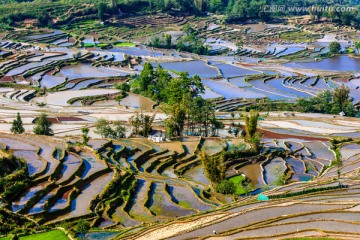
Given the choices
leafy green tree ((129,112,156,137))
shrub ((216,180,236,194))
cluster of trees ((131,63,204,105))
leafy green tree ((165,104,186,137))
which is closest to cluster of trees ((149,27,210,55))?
cluster of trees ((131,63,204,105))

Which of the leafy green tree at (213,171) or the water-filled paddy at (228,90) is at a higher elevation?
the leafy green tree at (213,171)

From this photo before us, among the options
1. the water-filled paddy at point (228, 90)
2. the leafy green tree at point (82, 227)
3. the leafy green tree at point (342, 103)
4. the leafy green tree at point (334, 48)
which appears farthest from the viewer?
the leafy green tree at point (334, 48)

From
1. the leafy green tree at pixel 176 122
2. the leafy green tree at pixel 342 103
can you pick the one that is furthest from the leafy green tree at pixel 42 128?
the leafy green tree at pixel 342 103

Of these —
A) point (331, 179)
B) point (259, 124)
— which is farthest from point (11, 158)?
point (259, 124)

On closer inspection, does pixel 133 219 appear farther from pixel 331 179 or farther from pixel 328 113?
pixel 328 113

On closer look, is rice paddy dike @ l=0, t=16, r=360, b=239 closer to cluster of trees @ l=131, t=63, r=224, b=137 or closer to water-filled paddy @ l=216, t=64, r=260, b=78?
water-filled paddy @ l=216, t=64, r=260, b=78

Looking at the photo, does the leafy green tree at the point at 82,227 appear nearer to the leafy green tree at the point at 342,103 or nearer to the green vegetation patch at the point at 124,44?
the leafy green tree at the point at 342,103
